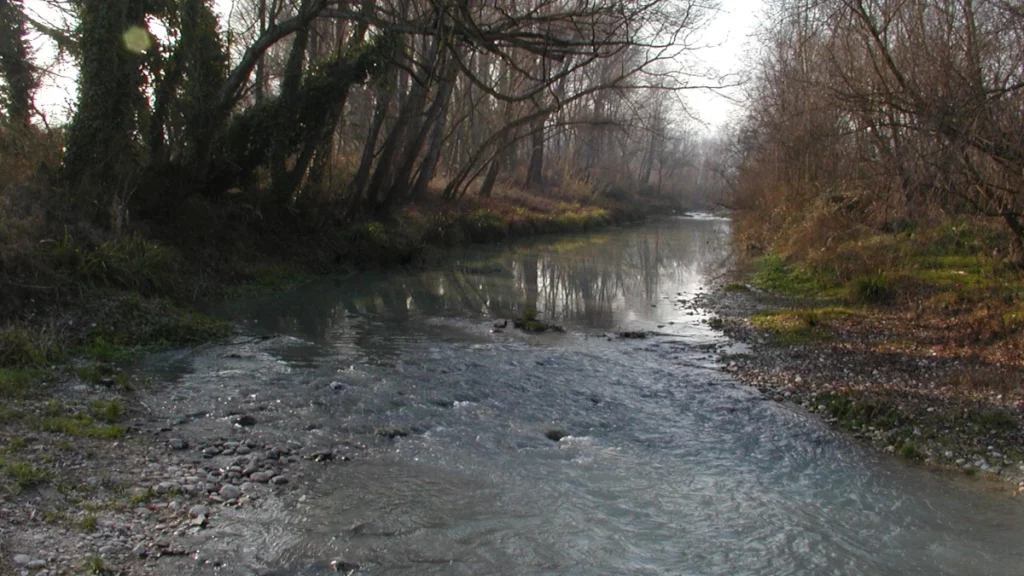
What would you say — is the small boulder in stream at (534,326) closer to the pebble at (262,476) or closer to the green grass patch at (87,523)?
the pebble at (262,476)

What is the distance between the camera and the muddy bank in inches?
325

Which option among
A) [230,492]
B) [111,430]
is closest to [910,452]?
[230,492]

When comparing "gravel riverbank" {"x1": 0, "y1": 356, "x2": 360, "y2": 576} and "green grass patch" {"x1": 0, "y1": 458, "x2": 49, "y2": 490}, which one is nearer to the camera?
"gravel riverbank" {"x1": 0, "y1": 356, "x2": 360, "y2": 576}

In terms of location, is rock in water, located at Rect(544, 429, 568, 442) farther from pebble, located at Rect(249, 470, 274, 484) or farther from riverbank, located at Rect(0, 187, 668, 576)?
pebble, located at Rect(249, 470, 274, 484)

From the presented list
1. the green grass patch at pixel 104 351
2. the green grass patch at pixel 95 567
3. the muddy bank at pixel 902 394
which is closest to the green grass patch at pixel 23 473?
the green grass patch at pixel 95 567

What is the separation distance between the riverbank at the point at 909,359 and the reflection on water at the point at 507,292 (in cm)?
275

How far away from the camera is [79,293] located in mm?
11555

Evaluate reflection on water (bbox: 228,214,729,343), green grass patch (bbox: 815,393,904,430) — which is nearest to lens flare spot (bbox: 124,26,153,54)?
reflection on water (bbox: 228,214,729,343)

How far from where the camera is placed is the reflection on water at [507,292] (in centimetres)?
1541

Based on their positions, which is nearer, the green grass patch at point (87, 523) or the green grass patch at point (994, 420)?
the green grass patch at point (87, 523)

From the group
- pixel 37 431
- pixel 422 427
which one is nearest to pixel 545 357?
pixel 422 427

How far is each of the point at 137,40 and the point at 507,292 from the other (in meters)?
9.67

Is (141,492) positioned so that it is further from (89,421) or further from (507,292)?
(507,292)

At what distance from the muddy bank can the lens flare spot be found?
40.3ft
